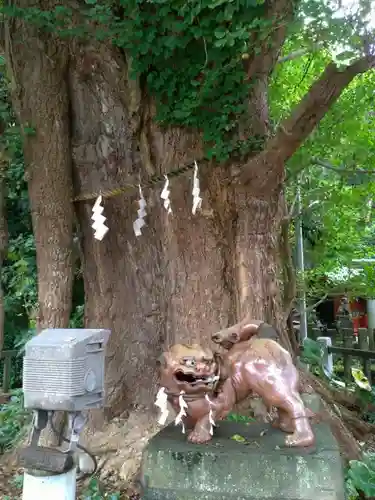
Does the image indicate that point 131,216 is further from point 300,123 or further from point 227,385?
point 227,385

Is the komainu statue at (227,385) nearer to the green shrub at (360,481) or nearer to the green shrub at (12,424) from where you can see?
the green shrub at (360,481)

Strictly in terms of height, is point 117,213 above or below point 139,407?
above

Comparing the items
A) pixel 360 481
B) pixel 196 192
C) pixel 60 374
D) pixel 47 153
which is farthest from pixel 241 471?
pixel 47 153

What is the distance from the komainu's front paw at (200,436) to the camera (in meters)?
2.79

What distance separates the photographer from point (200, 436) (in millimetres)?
2801

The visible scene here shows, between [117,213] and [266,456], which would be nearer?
[266,456]

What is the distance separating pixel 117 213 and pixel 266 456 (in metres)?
2.96

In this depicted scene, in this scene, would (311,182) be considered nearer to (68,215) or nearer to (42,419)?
(68,215)

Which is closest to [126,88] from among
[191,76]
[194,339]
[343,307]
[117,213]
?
[191,76]

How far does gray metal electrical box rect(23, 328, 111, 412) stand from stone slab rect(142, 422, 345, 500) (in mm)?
530

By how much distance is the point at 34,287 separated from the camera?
7480 mm

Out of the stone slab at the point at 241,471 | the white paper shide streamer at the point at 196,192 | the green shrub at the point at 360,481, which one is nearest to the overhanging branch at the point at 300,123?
the white paper shide streamer at the point at 196,192

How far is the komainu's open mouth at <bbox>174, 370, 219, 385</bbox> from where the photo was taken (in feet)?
8.84

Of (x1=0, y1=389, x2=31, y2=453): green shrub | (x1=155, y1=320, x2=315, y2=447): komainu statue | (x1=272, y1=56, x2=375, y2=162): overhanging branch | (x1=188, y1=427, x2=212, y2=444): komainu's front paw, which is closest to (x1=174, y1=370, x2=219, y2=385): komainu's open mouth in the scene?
(x1=155, y1=320, x2=315, y2=447): komainu statue
